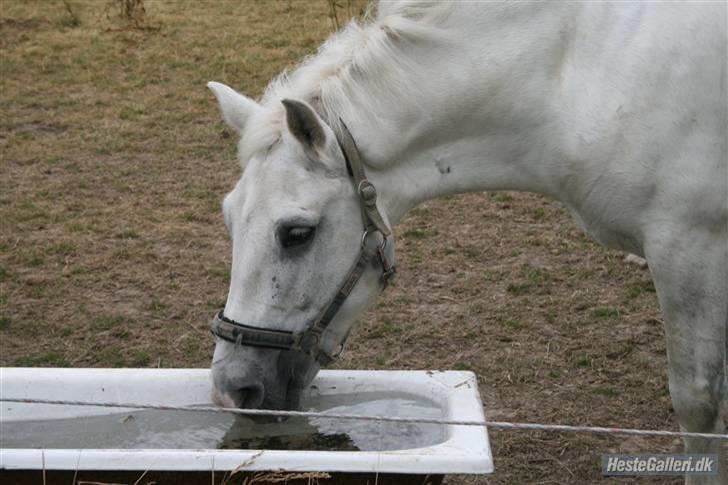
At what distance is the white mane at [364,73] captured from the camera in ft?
9.32

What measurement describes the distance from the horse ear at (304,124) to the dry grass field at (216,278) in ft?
4.51

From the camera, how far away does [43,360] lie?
A: 4.47m

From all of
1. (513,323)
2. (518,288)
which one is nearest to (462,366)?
(513,323)

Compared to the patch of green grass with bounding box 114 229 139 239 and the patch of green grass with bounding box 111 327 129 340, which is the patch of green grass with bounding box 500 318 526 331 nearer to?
the patch of green grass with bounding box 111 327 129 340

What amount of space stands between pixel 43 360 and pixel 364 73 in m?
2.28

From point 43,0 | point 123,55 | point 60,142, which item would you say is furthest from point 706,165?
point 43,0

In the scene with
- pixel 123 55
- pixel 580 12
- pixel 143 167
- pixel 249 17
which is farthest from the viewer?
pixel 249 17

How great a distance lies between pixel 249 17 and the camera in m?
9.73

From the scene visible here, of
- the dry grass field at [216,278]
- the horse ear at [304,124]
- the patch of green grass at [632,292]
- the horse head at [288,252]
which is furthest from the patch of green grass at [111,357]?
the patch of green grass at [632,292]

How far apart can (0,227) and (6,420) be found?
2.72m

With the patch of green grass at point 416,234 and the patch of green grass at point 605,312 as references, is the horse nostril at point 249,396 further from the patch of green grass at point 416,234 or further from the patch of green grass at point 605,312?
the patch of green grass at point 416,234

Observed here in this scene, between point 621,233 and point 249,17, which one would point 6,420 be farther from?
point 249,17

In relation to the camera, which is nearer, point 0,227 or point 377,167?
point 377,167

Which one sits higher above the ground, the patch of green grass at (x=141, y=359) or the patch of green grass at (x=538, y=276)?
the patch of green grass at (x=538, y=276)
